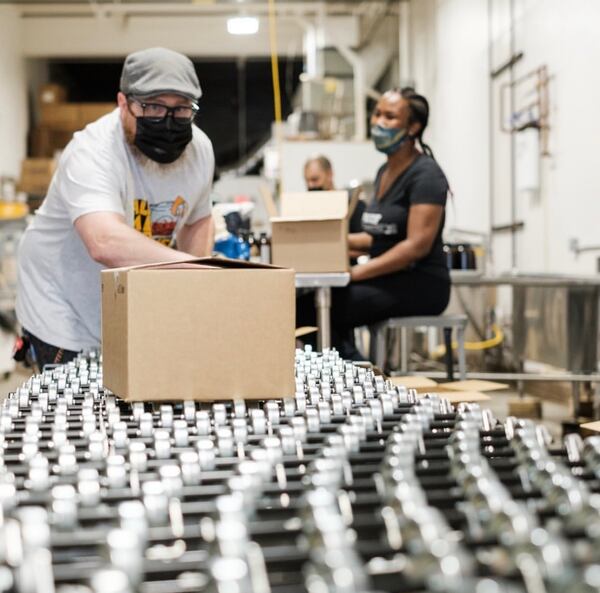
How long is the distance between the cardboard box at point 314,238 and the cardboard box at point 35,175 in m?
7.80

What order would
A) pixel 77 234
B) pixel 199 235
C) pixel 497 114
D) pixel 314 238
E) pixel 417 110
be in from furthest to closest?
pixel 497 114, pixel 417 110, pixel 314 238, pixel 199 235, pixel 77 234

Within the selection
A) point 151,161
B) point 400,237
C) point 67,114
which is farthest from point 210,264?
point 67,114

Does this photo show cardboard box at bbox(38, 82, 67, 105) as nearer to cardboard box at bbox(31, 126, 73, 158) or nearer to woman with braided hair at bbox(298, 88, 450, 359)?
cardboard box at bbox(31, 126, 73, 158)

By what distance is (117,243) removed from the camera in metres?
1.69

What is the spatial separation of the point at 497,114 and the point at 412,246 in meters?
4.21

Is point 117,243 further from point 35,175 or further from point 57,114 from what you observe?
point 57,114

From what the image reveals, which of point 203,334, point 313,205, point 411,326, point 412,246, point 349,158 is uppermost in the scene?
point 349,158

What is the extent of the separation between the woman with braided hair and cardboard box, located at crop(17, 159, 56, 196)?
7.68m

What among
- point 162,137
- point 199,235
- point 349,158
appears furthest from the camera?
point 349,158

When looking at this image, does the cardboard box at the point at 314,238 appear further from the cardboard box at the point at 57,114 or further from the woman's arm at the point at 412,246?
the cardboard box at the point at 57,114

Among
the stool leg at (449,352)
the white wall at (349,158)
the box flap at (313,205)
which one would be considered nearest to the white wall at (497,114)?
the white wall at (349,158)

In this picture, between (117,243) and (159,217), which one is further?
(159,217)

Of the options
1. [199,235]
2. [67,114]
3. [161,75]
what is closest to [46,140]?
[67,114]

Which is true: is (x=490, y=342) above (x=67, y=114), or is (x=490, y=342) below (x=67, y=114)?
below
